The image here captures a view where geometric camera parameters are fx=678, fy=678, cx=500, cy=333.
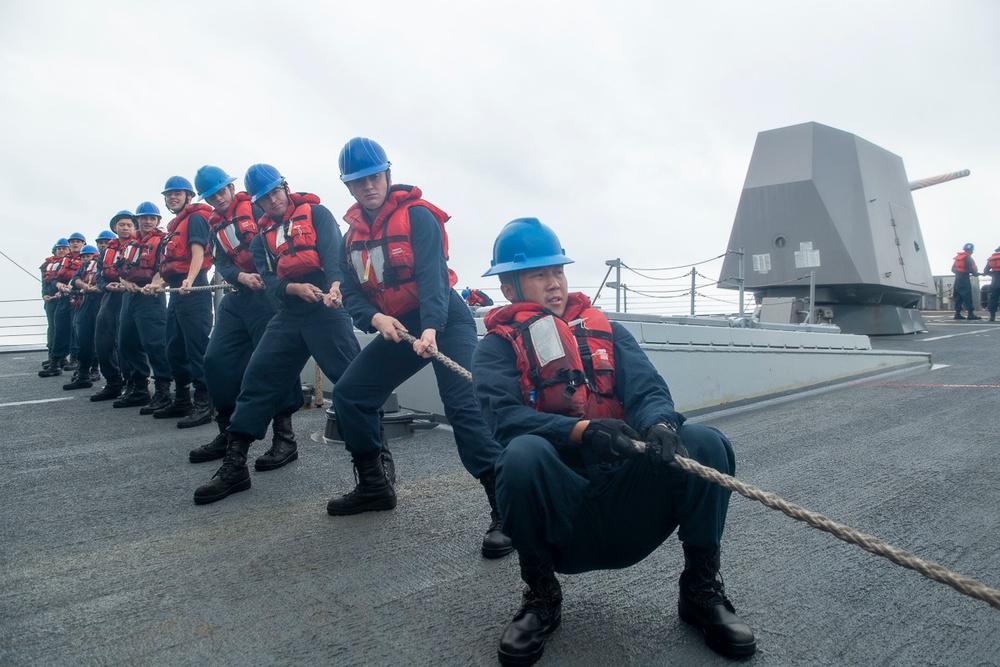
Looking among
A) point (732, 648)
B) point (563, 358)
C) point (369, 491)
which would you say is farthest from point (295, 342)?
point (732, 648)

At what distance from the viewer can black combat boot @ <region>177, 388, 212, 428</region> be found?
5.54 m

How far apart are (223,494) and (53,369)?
8.15 meters

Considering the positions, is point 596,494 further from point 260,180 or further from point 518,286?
point 260,180

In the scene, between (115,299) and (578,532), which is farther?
(115,299)

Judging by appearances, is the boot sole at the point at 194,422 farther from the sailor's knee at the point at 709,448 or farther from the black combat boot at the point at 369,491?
the sailor's knee at the point at 709,448

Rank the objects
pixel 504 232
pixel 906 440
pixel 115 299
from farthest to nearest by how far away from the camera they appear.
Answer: pixel 115 299
pixel 906 440
pixel 504 232

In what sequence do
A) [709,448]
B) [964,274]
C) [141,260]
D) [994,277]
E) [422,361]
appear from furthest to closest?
1. [964,274]
2. [994,277]
3. [141,260]
4. [422,361]
5. [709,448]

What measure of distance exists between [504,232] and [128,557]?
204 cm

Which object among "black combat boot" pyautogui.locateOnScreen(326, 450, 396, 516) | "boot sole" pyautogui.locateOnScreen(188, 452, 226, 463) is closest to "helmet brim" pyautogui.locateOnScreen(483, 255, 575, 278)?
"black combat boot" pyautogui.locateOnScreen(326, 450, 396, 516)

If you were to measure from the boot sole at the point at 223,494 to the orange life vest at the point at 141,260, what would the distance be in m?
3.57

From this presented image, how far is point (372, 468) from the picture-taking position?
3318 mm

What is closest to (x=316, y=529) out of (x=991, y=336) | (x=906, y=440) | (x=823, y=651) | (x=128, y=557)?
(x=128, y=557)

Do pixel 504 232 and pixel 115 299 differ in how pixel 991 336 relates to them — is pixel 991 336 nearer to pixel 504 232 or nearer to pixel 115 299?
pixel 504 232

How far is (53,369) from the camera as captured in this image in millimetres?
9922
